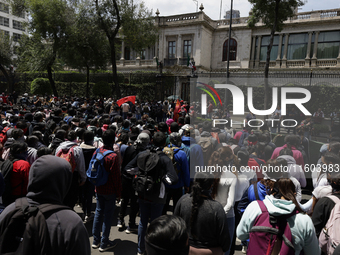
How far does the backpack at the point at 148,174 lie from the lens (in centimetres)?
353

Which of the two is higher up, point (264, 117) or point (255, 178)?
point (264, 117)

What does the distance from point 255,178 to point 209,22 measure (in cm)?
3250

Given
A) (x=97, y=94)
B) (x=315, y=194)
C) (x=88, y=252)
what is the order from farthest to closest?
(x=97, y=94), (x=315, y=194), (x=88, y=252)

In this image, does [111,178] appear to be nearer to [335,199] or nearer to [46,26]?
[335,199]

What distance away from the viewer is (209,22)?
108 feet

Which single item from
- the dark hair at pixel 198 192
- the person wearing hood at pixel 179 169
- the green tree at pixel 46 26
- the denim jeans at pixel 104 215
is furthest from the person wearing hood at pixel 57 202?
the green tree at pixel 46 26

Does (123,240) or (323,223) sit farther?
(123,240)

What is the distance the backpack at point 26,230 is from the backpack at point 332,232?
263cm

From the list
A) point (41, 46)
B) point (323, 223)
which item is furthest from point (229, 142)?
point (41, 46)

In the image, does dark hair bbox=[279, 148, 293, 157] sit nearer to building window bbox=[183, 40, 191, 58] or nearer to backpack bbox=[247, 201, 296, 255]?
backpack bbox=[247, 201, 296, 255]

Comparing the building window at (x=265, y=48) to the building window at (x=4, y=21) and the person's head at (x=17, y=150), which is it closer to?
the person's head at (x=17, y=150)

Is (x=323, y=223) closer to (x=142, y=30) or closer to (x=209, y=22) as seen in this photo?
(x=142, y=30)

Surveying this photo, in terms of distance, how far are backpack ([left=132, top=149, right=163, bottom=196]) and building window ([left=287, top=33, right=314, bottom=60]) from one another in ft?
106

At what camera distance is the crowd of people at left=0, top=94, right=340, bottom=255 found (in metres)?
1.81
